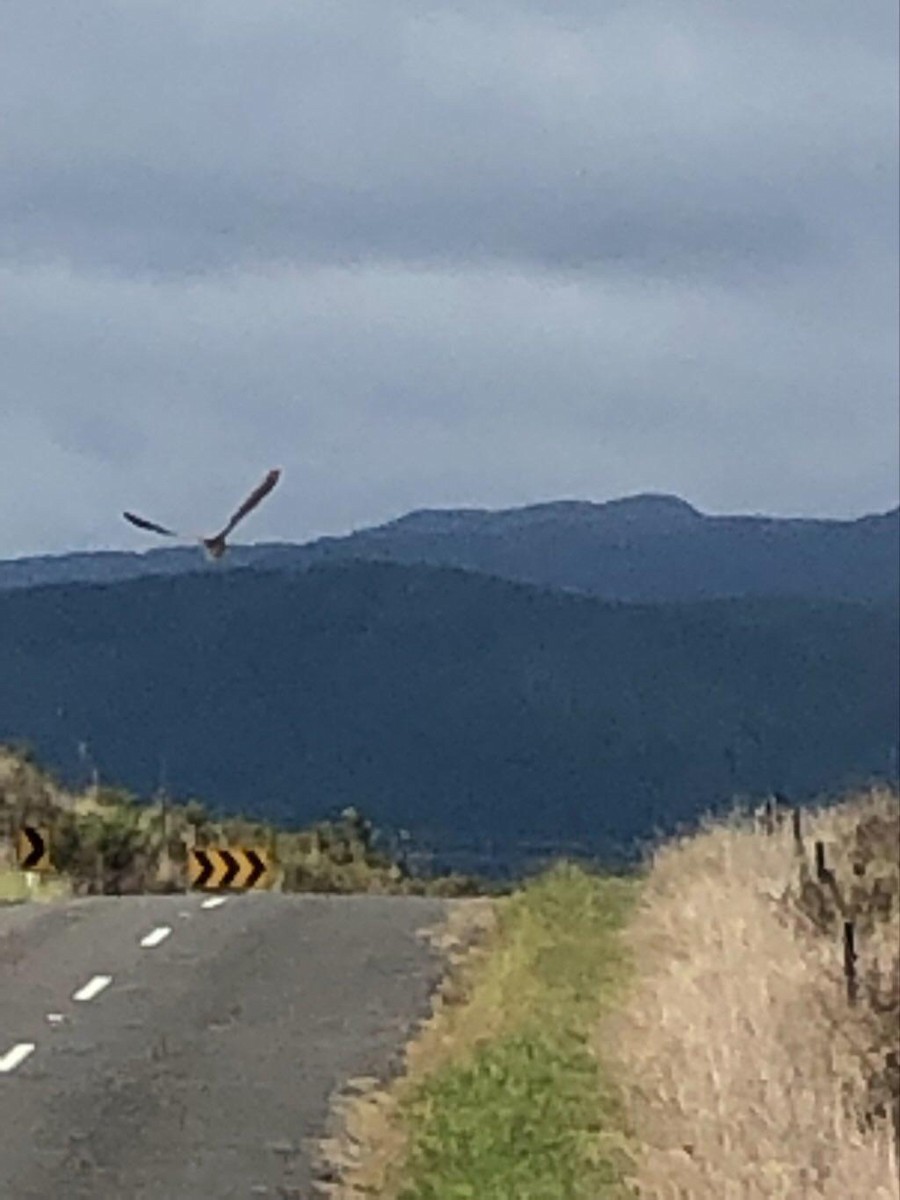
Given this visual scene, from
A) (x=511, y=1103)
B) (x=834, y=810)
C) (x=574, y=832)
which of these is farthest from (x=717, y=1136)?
(x=574, y=832)

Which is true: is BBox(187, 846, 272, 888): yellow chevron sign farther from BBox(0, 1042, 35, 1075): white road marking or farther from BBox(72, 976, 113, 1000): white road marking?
BBox(0, 1042, 35, 1075): white road marking

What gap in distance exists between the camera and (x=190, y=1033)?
20984 mm

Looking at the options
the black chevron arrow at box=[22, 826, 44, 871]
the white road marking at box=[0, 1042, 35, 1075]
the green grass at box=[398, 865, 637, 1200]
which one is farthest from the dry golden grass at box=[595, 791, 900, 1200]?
the black chevron arrow at box=[22, 826, 44, 871]

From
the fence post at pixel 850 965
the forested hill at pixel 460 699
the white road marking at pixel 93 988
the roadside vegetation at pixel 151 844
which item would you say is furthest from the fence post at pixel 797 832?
the roadside vegetation at pixel 151 844

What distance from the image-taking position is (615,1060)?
18.6 metres

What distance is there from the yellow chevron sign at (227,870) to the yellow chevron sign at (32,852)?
143 centimetres

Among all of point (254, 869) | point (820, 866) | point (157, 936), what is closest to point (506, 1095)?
point (820, 866)

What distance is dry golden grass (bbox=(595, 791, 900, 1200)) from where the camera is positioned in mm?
14742

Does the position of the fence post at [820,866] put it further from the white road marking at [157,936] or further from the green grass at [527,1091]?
the white road marking at [157,936]

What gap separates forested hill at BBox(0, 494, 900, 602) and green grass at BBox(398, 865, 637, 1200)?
30714mm

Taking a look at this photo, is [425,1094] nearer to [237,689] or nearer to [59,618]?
[59,618]

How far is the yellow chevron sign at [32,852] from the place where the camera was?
36969 millimetres

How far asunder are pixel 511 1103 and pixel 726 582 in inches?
2108

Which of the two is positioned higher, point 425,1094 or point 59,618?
point 59,618
